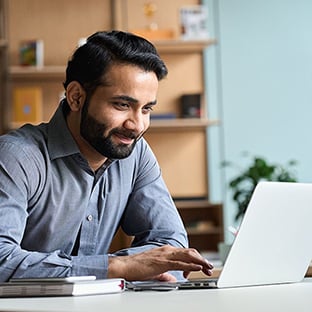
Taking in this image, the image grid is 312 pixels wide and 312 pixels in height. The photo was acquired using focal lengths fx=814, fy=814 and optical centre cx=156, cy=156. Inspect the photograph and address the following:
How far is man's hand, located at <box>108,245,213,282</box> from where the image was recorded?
171 cm

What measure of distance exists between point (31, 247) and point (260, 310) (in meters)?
1.00

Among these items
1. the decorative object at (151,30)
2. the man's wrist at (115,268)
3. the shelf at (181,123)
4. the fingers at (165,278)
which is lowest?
the fingers at (165,278)

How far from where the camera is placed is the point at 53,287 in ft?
4.87

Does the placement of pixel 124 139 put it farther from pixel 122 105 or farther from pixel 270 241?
pixel 270 241

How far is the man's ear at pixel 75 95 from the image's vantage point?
2.16 m

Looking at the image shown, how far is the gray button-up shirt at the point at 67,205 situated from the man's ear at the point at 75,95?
0.14 feet

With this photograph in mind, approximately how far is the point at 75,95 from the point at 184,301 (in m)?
0.96

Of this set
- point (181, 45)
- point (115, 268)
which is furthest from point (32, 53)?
point (115, 268)

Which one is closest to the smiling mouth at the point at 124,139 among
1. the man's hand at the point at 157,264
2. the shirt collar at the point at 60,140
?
the shirt collar at the point at 60,140

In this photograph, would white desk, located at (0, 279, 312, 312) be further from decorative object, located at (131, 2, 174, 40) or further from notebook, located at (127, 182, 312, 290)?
decorative object, located at (131, 2, 174, 40)

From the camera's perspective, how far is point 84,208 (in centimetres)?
211

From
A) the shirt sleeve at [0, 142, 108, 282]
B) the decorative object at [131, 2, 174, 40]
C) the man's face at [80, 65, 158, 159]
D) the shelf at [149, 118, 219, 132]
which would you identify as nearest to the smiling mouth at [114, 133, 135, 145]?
the man's face at [80, 65, 158, 159]

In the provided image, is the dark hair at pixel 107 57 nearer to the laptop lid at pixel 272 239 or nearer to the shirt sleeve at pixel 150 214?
the shirt sleeve at pixel 150 214

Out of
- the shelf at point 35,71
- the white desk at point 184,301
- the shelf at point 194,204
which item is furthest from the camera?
the shelf at point 194,204
